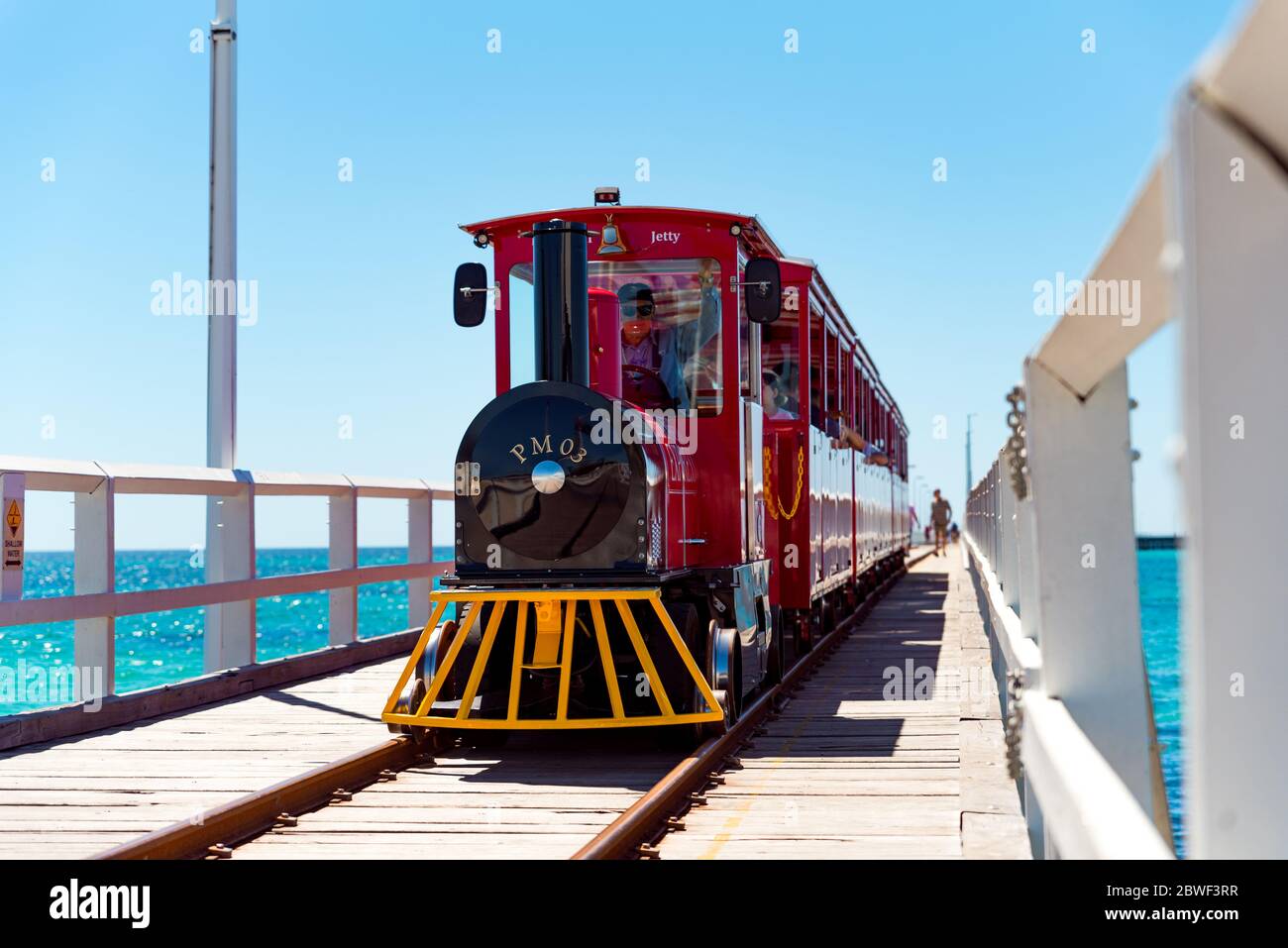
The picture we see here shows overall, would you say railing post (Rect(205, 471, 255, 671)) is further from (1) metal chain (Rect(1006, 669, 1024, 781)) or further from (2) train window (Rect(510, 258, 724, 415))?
(1) metal chain (Rect(1006, 669, 1024, 781))

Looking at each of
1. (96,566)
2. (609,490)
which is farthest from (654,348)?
(96,566)

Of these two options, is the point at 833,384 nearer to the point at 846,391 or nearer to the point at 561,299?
the point at 846,391

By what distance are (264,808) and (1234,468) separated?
4.92m

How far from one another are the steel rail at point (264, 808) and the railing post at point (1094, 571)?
3.12 metres

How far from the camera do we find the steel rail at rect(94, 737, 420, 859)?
4984 mm

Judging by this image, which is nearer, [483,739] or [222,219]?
[483,739]

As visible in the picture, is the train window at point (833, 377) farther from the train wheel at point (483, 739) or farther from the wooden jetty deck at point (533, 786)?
the train wheel at point (483, 739)

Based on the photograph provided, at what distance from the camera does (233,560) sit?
10.5 m

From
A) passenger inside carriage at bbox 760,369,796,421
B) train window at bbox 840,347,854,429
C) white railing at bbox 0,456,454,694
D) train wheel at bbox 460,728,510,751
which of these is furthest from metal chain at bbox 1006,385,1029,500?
train window at bbox 840,347,854,429

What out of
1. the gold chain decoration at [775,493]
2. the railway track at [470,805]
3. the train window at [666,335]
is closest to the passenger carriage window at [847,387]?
the gold chain decoration at [775,493]

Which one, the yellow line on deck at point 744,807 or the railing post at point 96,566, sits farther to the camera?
the railing post at point 96,566

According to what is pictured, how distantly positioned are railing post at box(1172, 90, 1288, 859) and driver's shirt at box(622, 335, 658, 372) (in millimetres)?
7275

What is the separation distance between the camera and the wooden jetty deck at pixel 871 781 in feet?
17.5
